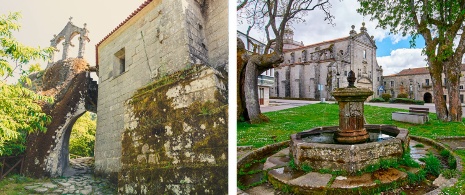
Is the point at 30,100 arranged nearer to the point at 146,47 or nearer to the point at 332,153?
the point at 146,47

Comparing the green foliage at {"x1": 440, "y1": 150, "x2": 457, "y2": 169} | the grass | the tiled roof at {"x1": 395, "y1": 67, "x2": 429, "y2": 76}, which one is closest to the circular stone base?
the green foliage at {"x1": 440, "y1": 150, "x2": 457, "y2": 169}

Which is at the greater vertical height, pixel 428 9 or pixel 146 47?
pixel 428 9

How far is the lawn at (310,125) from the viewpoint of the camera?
12.4ft

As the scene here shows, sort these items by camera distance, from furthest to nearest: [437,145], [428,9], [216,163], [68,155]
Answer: [428,9]
[437,145]
[68,155]
[216,163]

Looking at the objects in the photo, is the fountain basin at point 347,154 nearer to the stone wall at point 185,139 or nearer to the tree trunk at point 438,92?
the stone wall at point 185,139

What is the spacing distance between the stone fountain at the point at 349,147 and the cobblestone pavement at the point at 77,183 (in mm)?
1496

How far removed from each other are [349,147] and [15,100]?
2.37m

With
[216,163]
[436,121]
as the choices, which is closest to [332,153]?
[216,163]

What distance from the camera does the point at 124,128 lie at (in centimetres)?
190

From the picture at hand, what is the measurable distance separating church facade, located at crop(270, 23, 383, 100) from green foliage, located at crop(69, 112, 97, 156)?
5258 millimetres

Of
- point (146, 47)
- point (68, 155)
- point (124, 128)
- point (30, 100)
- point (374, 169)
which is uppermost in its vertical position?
point (146, 47)

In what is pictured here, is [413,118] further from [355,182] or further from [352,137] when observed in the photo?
[355,182]

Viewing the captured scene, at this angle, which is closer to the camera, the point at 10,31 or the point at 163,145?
the point at 163,145

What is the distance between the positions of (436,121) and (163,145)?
462cm
